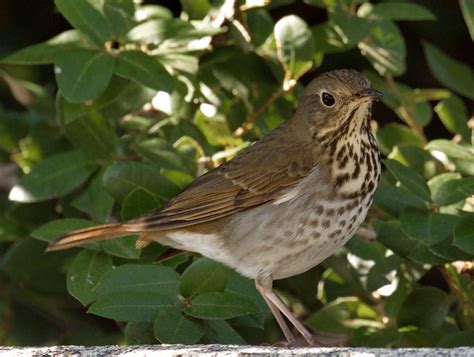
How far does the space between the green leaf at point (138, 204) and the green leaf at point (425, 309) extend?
92cm

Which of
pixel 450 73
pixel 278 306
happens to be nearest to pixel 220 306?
pixel 278 306

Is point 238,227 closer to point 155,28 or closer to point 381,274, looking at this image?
point 381,274

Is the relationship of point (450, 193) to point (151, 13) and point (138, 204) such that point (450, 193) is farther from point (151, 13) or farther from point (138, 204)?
point (151, 13)

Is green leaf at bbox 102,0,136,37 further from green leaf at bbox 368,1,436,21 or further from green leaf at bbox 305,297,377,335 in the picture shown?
green leaf at bbox 305,297,377,335

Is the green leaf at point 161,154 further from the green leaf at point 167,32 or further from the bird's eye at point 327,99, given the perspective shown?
the bird's eye at point 327,99

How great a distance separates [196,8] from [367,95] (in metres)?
0.92

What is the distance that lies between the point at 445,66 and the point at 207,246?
4.81 feet

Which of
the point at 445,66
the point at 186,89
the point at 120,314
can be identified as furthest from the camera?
the point at 445,66

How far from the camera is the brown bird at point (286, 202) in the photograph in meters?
3.59

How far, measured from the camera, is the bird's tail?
3.58 metres

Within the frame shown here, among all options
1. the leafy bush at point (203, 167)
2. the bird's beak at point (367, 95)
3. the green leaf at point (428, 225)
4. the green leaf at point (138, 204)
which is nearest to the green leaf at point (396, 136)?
the leafy bush at point (203, 167)

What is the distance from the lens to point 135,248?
145 inches

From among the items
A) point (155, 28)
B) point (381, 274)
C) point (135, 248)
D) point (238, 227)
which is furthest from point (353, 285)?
point (155, 28)

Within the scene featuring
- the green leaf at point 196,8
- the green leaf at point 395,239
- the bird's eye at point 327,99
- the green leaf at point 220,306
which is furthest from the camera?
the green leaf at point 196,8
